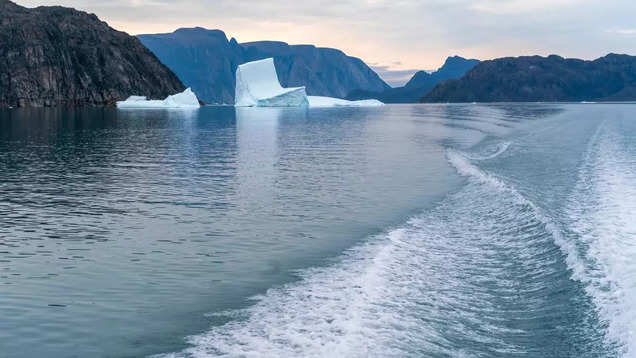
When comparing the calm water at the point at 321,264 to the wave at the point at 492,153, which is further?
the wave at the point at 492,153

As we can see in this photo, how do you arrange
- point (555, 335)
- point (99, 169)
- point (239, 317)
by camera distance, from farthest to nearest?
point (99, 169) < point (239, 317) < point (555, 335)

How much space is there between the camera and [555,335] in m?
9.93

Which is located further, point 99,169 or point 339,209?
point 99,169

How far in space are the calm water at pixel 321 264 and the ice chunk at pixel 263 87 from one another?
5601 inches

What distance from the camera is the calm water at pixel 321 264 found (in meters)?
9.77

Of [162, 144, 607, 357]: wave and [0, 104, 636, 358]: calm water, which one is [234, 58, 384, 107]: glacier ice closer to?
[0, 104, 636, 358]: calm water

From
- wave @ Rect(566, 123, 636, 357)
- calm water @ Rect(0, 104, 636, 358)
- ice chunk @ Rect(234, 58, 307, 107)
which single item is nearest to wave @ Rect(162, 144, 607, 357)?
calm water @ Rect(0, 104, 636, 358)

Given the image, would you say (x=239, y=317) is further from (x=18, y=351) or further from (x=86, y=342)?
(x=18, y=351)

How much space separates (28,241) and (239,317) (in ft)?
26.4

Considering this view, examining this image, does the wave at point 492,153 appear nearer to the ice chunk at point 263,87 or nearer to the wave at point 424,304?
the wave at point 424,304

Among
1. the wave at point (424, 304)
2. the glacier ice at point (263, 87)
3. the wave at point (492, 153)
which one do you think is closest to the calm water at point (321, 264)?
the wave at point (424, 304)

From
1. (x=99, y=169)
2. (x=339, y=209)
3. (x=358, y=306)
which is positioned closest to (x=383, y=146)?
(x=99, y=169)

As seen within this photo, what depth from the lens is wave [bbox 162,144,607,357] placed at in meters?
9.43

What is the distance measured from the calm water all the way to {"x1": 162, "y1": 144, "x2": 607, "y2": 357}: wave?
0.15ft
